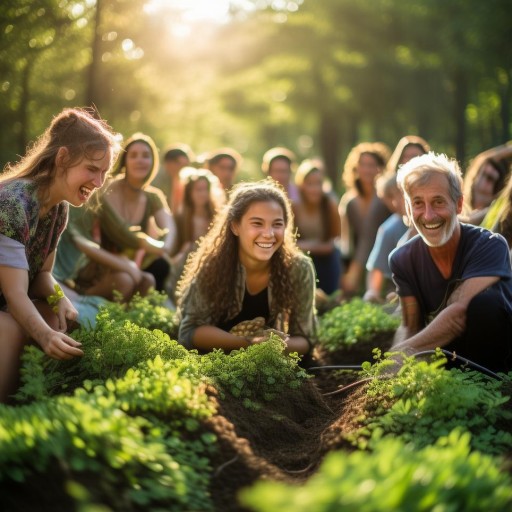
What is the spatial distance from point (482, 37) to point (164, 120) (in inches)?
333

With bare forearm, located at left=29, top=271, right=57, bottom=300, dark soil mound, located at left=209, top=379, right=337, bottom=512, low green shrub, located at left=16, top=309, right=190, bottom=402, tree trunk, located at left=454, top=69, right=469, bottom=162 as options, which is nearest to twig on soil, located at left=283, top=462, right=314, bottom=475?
dark soil mound, located at left=209, top=379, right=337, bottom=512

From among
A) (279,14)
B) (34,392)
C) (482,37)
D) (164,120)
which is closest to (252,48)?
(279,14)

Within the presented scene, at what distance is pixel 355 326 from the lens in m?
7.63

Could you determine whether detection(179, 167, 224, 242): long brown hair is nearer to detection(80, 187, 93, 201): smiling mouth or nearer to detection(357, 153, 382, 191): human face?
detection(357, 153, 382, 191): human face

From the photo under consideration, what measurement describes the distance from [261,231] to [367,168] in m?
6.12

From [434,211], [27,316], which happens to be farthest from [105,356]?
[434,211]

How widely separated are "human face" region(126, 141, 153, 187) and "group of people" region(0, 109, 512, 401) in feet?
0.05

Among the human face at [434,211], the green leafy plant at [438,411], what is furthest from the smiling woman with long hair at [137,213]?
the green leafy plant at [438,411]

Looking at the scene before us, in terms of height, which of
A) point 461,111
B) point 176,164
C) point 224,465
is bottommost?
point 224,465

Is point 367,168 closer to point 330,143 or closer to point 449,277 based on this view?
point 449,277

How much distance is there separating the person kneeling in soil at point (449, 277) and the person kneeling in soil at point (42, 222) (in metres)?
2.00

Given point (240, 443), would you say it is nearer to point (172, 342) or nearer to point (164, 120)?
point (172, 342)

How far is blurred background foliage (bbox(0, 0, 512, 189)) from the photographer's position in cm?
1463

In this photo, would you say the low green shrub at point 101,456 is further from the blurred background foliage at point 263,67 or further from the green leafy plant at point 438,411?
the blurred background foliage at point 263,67
